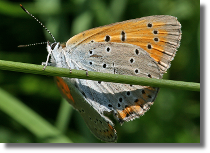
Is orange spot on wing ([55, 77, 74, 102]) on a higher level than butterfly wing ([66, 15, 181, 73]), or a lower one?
lower

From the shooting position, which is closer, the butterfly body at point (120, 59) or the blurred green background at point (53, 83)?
the butterfly body at point (120, 59)

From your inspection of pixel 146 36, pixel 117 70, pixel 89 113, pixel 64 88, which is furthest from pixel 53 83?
pixel 146 36

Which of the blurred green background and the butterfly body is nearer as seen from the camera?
the butterfly body

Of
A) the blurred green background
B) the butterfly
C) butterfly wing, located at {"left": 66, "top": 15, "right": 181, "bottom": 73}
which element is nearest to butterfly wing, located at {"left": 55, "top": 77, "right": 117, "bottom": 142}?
the butterfly

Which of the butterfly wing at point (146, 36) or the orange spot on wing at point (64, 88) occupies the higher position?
the butterfly wing at point (146, 36)

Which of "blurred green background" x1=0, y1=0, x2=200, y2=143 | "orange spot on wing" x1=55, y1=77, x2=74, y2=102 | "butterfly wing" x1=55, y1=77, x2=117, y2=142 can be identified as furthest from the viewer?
"blurred green background" x1=0, y1=0, x2=200, y2=143

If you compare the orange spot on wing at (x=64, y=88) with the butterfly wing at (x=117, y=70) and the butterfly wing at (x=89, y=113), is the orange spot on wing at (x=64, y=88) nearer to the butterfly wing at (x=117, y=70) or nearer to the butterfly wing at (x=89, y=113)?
the butterfly wing at (x=89, y=113)

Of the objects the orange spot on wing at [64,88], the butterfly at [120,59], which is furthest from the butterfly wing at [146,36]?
the orange spot on wing at [64,88]

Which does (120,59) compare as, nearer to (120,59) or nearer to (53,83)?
(120,59)

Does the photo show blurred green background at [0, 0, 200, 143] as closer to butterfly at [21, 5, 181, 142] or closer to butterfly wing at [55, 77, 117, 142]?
butterfly wing at [55, 77, 117, 142]
